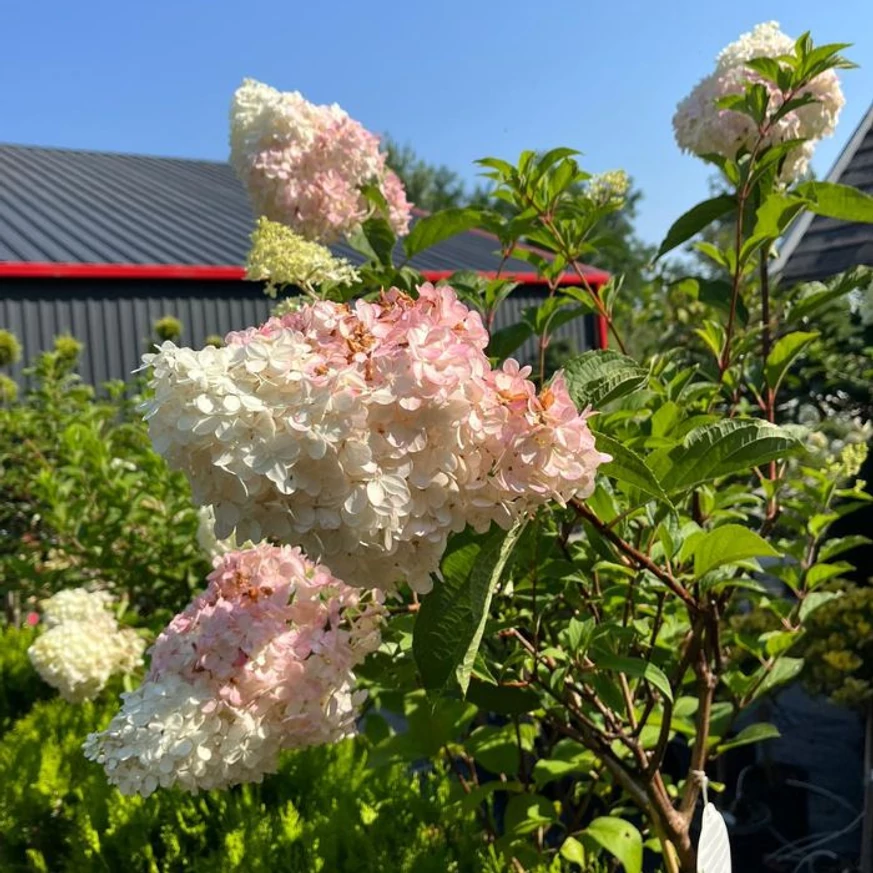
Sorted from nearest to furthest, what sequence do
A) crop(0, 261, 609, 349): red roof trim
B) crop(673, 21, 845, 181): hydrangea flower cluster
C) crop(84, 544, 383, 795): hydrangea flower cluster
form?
crop(84, 544, 383, 795): hydrangea flower cluster → crop(673, 21, 845, 181): hydrangea flower cluster → crop(0, 261, 609, 349): red roof trim

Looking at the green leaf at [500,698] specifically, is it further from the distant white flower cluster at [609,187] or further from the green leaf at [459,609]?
the distant white flower cluster at [609,187]

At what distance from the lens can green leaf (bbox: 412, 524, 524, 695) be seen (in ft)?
2.70

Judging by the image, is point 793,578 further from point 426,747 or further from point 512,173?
point 512,173

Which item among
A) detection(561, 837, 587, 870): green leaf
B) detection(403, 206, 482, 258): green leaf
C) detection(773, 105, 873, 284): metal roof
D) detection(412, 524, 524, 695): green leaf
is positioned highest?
detection(773, 105, 873, 284): metal roof

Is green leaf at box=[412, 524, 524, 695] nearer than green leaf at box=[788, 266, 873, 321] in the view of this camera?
Yes

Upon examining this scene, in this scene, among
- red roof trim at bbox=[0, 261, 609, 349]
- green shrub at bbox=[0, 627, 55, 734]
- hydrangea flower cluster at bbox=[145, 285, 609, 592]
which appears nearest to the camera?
hydrangea flower cluster at bbox=[145, 285, 609, 592]

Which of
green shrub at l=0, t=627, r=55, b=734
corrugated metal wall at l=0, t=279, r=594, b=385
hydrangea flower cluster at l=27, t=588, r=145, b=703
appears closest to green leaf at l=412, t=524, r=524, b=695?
hydrangea flower cluster at l=27, t=588, r=145, b=703

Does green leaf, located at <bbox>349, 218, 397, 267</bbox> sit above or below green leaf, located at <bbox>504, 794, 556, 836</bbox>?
above

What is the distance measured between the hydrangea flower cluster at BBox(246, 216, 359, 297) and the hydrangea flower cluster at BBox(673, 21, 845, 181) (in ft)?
2.75

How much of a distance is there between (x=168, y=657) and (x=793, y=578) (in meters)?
1.17

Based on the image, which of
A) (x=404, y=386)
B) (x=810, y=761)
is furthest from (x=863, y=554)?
(x=404, y=386)

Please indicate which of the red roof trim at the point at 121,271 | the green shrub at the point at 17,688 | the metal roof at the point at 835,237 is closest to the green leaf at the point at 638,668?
the green shrub at the point at 17,688

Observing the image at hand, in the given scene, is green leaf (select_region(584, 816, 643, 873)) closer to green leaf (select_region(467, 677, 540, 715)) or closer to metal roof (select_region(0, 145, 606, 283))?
green leaf (select_region(467, 677, 540, 715))

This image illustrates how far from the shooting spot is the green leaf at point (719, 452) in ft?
2.96
